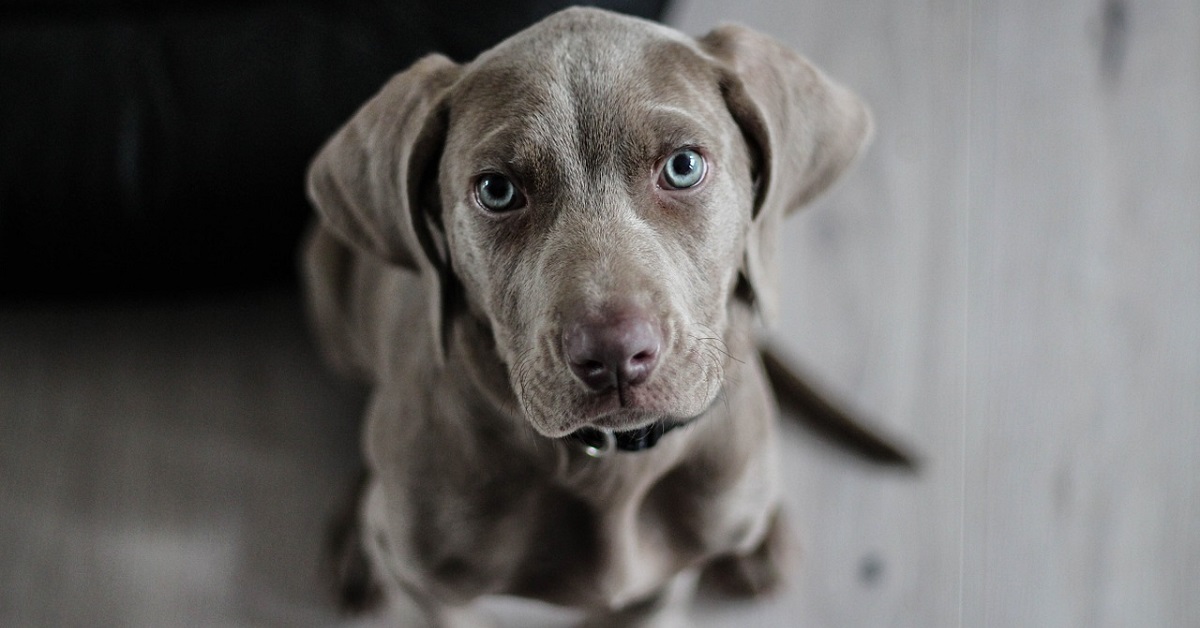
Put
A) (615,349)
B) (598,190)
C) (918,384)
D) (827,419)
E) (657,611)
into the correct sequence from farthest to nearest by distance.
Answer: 1. (918,384)
2. (827,419)
3. (657,611)
4. (598,190)
5. (615,349)

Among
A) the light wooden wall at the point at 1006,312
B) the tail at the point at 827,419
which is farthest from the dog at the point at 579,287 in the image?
the light wooden wall at the point at 1006,312

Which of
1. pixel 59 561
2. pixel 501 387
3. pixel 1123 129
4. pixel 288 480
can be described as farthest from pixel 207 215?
pixel 1123 129

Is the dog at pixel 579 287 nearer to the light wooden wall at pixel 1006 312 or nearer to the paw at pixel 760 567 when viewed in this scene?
the paw at pixel 760 567

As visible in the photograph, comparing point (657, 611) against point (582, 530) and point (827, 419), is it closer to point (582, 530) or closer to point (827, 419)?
point (582, 530)

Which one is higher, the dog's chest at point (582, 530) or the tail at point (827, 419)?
the dog's chest at point (582, 530)

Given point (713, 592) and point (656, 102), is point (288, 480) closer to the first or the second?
point (713, 592)

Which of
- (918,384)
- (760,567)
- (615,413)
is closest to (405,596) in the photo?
(760,567)

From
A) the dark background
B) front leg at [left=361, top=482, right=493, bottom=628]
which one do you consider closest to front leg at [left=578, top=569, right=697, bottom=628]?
front leg at [left=361, top=482, right=493, bottom=628]
